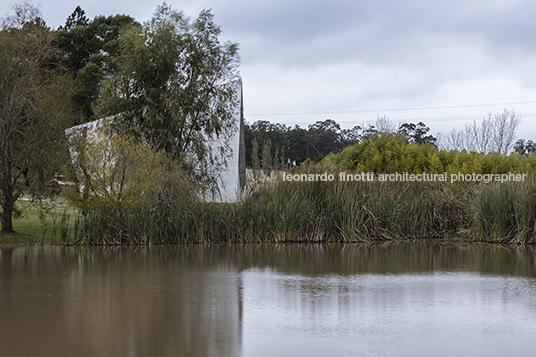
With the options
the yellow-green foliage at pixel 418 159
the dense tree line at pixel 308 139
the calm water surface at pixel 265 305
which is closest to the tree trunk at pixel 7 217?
the calm water surface at pixel 265 305

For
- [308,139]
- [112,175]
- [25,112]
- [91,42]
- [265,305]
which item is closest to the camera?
[265,305]

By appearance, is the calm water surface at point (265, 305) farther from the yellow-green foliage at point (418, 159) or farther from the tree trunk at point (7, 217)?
the yellow-green foliage at point (418, 159)

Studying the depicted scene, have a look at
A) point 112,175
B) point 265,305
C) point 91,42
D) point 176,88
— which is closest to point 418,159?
point 176,88

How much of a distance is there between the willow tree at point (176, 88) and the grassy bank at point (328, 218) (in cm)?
551

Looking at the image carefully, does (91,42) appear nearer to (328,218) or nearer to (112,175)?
(112,175)

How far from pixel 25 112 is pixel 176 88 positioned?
6010 millimetres

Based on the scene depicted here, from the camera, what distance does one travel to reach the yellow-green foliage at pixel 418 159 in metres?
17.5

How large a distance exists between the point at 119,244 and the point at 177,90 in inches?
303

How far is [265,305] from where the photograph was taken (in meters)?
5.59

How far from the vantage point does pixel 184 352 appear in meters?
3.94

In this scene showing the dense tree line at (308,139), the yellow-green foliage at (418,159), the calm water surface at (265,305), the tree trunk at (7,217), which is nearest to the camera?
the calm water surface at (265,305)

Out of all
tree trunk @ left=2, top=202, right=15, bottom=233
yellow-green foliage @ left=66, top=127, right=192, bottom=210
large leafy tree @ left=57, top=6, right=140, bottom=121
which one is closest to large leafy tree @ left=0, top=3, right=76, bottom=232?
tree trunk @ left=2, top=202, right=15, bottom=233

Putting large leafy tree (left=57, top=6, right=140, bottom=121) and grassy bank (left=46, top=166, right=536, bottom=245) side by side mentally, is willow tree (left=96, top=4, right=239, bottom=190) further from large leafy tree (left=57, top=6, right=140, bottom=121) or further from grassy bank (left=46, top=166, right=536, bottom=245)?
large leafy tree (left=57, top=6, right=140, bottom=121)

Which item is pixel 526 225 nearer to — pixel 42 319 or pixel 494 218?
pixel 494 218
